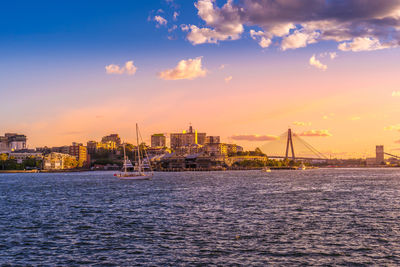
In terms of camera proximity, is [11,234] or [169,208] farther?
[169,208]

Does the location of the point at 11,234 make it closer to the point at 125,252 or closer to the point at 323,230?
the point at 125,252

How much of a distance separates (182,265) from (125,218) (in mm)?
19329

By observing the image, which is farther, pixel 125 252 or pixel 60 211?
pixel 60 211

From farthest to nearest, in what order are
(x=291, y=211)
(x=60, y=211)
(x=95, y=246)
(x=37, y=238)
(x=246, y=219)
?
(x=60, y=211)
(x=291, y=211)
(x=246, y=219)
(x=37, y=238)
(x=95, y=246)

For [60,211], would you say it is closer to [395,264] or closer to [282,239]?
[282,239]

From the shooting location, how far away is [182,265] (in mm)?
24391

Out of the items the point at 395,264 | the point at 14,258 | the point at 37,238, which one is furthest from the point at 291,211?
the point at 14,258

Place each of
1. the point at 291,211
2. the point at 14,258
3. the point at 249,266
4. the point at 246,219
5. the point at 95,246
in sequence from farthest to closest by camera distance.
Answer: the point at 291,211, the point at 246,219, the point at 95,246, the point at 14,258, the point at 249,266

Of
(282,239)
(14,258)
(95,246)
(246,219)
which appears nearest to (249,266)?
(282,239)

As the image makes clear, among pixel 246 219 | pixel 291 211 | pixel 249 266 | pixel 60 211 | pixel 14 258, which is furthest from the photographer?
pixel 60 211

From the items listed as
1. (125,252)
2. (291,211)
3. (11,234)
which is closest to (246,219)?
(291,211)

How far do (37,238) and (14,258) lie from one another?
6.22 meters

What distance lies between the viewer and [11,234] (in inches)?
1364

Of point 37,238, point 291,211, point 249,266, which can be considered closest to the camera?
point 249,266
